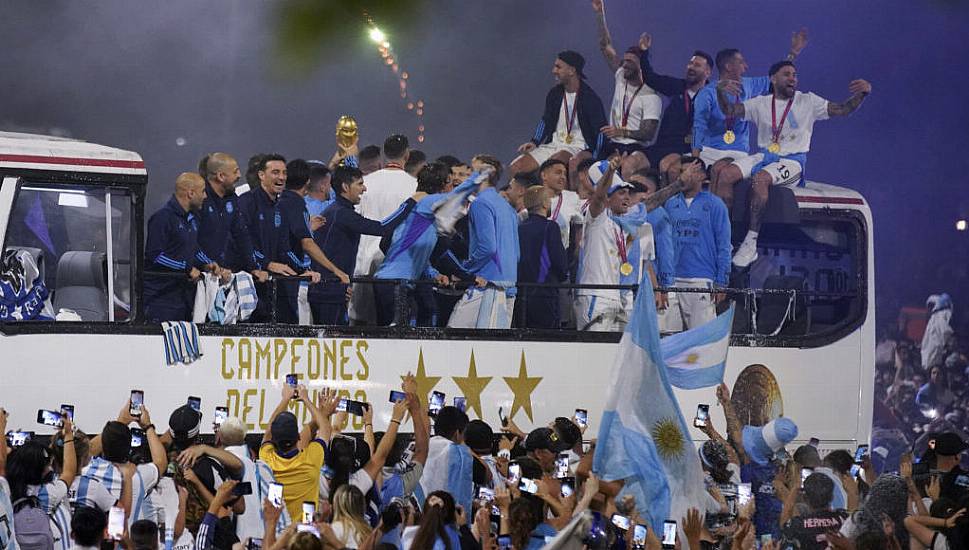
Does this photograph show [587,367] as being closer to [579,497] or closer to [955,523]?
→ [579,497]

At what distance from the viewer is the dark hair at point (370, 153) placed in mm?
11680

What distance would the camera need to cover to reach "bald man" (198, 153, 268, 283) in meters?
10.1

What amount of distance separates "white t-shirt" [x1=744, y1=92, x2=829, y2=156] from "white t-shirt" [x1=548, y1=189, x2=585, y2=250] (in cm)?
209

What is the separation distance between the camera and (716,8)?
16.5 meters

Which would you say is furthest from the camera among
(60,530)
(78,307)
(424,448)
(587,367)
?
(587,367)

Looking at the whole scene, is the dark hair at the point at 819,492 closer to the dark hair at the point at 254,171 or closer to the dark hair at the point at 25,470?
the dark hair at the point at 25,470

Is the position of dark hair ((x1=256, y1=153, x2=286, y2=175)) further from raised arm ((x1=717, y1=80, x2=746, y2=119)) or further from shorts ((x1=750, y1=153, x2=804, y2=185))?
shorts ((x1=750, y1=153, x2=804, y2=185))

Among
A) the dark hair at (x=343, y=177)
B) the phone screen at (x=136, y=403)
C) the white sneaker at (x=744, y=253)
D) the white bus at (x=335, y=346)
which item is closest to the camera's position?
the phone screen at (x=136, y=403)

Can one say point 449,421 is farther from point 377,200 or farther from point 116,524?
point 377,200

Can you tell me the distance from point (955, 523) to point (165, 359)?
5152mm

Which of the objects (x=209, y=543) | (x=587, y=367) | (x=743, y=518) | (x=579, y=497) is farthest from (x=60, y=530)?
(x=587, y=367)

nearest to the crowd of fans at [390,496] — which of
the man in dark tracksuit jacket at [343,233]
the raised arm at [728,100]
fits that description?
the man in dark tracksuit jacket at [343,233]

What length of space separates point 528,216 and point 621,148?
1496 millimetres

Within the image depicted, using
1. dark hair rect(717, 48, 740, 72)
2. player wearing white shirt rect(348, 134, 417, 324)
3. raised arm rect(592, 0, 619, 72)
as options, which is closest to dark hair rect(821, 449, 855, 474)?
player wearing white shirt rect(348, 134, 417, 324)
